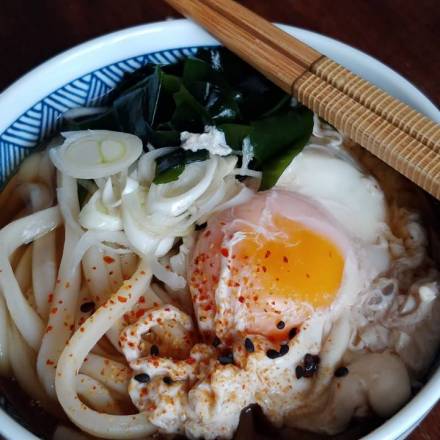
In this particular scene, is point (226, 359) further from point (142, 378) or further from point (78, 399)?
point (78, 399)

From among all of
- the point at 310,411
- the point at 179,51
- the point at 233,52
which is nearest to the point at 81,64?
the point at 179,51

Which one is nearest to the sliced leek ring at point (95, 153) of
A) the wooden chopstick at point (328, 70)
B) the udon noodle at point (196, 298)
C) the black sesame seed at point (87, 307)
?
the udon noodle at point (196, 298)

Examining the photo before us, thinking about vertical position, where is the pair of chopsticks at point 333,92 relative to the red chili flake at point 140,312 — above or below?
above

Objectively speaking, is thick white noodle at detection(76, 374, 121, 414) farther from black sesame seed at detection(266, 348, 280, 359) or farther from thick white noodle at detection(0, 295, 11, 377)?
black sesame seed at detection(266, 348, 280, 359)

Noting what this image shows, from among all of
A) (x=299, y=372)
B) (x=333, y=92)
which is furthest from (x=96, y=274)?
(x=333, y=92)

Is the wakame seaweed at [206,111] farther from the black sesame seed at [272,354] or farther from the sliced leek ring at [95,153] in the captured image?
the black sesame seed at [272,354]

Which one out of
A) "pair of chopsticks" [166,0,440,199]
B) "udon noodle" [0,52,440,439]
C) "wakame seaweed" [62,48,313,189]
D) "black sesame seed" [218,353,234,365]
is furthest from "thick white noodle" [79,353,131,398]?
"pair of chopsticks" [166,0,440,199]
